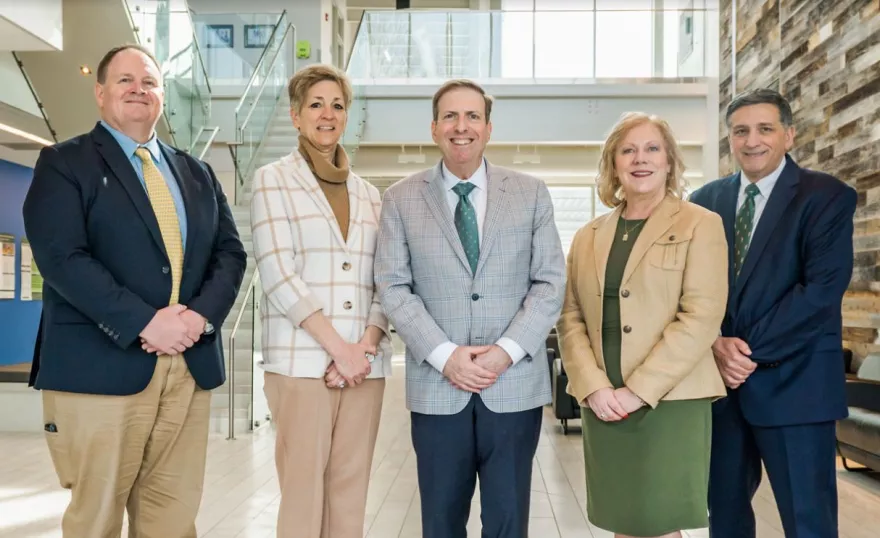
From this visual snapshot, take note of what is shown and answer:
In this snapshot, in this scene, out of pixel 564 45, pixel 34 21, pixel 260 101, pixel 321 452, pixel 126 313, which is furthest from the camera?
pixel 564 45

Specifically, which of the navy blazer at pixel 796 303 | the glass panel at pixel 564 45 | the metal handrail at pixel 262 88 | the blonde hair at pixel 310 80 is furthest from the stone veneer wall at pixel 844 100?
the metal handrail at pixel 262 88

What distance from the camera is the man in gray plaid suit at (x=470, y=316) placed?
7.45ft

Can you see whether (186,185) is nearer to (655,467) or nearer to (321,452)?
(321,452)

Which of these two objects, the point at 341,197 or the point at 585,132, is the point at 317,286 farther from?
the point at 585,132

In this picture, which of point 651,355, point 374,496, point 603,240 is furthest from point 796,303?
point 374,496

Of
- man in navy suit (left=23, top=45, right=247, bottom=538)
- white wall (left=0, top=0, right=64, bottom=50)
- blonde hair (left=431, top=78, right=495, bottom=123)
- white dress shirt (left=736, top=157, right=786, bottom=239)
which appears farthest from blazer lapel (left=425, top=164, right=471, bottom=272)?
white wall (left=0, top=0, right=64, bottom=50)

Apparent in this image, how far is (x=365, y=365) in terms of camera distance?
7.91 feet

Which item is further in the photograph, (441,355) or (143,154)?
(143,154)

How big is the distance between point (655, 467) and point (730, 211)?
920 millimetres

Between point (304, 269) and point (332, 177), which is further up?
point (332, 177)

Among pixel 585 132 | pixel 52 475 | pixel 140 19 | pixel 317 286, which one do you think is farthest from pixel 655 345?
pixel 585 132

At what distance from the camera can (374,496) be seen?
4.68 metres

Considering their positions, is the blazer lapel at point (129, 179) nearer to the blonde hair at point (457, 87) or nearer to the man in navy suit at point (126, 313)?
the man in navy suit at point (126, 313)

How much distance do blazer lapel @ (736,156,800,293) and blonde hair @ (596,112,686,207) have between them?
275 mm
